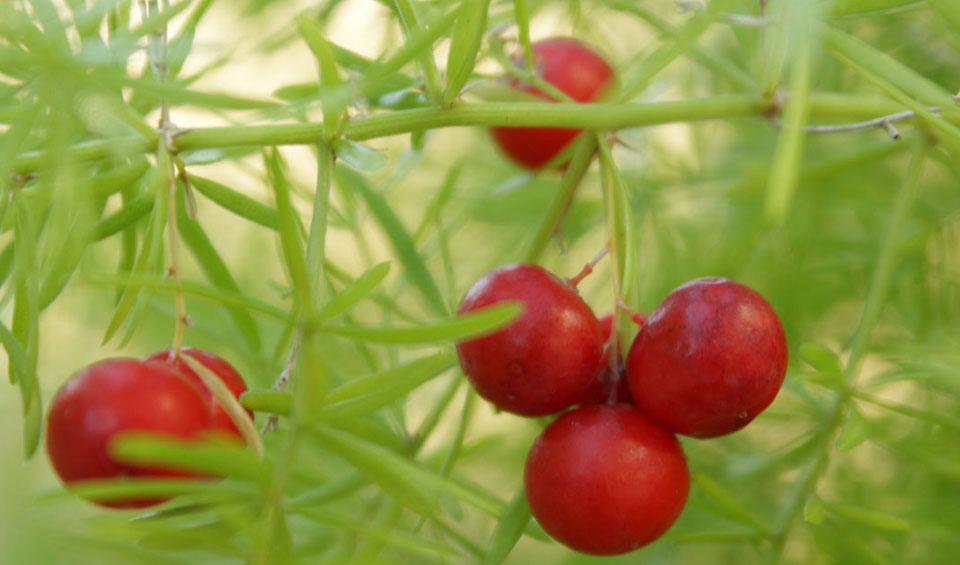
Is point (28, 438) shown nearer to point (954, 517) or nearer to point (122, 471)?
point (122, 471)

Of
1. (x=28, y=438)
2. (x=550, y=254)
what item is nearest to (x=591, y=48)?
(x=550, y=254)

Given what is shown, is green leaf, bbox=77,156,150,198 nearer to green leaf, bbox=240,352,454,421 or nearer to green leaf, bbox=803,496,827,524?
green leaf, bbox=240,352,454,421

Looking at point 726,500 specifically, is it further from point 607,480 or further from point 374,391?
point 374,391

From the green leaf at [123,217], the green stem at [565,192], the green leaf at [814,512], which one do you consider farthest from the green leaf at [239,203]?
the green leaf at [814,512]

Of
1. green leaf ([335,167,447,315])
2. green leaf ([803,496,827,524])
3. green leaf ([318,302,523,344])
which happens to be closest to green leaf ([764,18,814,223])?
green leaf ([318,302,523,344])

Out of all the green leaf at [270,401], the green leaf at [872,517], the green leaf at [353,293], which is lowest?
the green leaf at [872,517]

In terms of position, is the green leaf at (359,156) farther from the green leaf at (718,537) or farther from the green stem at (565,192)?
the green leaf at (718,537)
